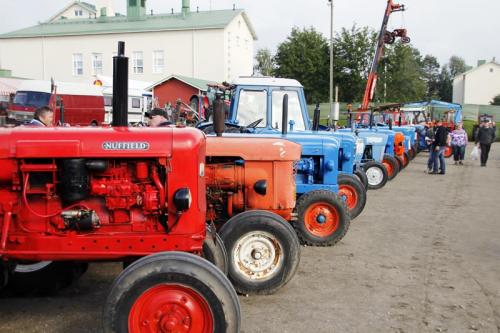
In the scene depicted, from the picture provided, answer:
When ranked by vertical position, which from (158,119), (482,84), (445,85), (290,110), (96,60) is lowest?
(158,119)

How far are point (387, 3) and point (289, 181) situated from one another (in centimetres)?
1511

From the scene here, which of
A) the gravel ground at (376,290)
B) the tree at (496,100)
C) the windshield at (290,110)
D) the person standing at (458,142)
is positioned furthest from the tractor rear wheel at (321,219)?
the tree at (496,100)

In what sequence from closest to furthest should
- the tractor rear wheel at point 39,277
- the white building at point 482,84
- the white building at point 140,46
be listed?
the tractor rear wheel at point 39,277
the white building at point 140,46
the white building at point 482,84

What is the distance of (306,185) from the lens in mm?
7367

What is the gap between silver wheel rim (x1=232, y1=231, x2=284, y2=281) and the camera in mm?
5012

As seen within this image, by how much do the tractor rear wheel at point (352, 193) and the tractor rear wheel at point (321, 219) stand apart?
1.54m

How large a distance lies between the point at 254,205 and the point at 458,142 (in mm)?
14614

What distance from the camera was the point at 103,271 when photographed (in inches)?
220

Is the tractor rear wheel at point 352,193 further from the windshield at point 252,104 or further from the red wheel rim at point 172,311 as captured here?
the red wheel rim at point 172,311

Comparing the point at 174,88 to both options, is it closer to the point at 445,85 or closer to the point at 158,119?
the point at 158,119

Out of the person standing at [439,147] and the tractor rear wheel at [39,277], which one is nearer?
the tractor rear wheel at [39,277]

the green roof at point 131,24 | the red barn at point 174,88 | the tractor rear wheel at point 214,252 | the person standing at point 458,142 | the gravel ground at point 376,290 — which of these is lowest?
the gravel ground at point 376,290

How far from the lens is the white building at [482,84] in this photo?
2724 inches

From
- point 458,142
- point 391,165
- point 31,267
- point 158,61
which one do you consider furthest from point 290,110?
point 158,61
